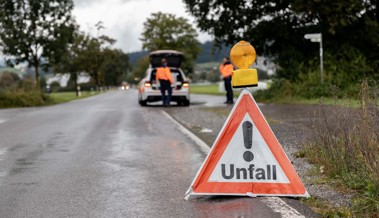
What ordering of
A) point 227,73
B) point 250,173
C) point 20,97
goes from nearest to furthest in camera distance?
point 250,173, point 227,73, point 20,97

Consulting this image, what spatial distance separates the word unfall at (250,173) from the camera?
544 centimetres

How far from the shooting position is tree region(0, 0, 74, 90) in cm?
3353

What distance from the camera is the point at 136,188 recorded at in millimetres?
6297

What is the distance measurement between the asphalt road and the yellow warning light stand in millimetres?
1148

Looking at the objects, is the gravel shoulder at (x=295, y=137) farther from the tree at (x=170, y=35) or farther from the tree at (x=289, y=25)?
the tree at (x=170, y=35)

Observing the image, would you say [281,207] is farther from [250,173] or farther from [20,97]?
[20,97]

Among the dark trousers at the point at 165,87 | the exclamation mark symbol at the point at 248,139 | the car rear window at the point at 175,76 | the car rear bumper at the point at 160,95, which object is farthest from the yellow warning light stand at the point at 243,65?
the car rear window at the point at 175,76

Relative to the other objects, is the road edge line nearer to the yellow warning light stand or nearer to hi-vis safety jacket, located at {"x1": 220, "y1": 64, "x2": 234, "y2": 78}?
the yellow warning light stand

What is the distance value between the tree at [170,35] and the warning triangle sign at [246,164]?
295 ft

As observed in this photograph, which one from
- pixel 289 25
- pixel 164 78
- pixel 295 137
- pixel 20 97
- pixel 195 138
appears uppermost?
pixel 289 25

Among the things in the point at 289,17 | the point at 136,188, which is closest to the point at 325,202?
the point at 136,188


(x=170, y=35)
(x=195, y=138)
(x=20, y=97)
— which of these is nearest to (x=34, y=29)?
(x=20, y=97)

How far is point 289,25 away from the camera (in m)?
24.4

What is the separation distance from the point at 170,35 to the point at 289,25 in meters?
75.7
